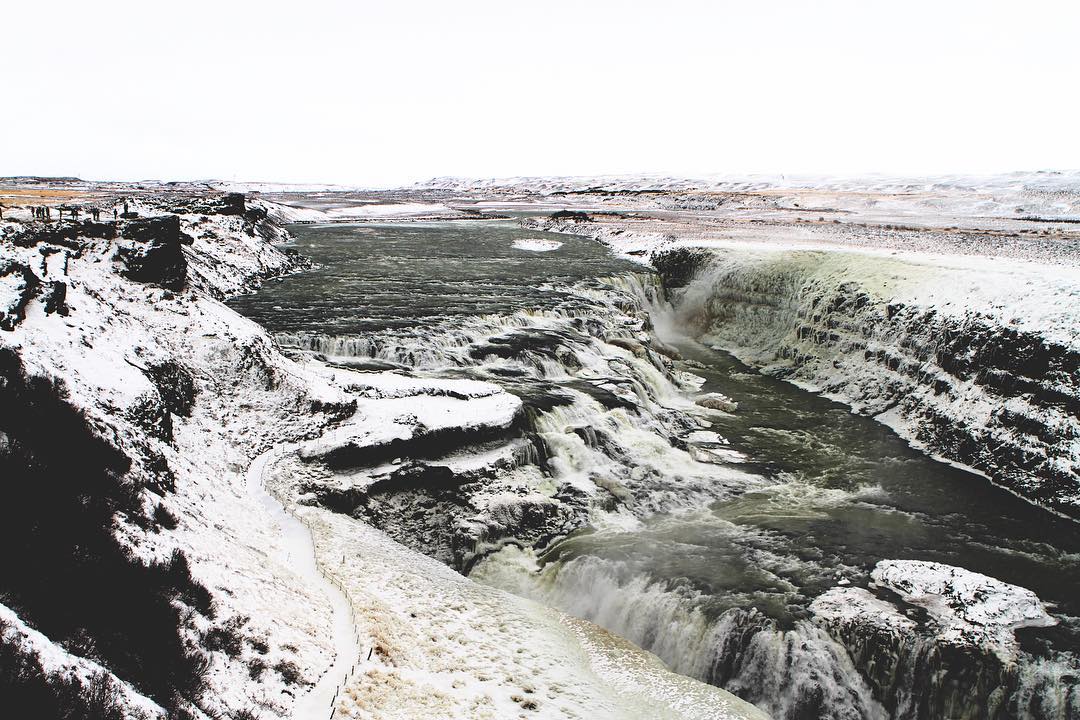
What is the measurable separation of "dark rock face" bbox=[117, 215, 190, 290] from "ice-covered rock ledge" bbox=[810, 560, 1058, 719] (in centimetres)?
→ 1905

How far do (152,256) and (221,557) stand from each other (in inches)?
551

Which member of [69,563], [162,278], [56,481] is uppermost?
[162,278]

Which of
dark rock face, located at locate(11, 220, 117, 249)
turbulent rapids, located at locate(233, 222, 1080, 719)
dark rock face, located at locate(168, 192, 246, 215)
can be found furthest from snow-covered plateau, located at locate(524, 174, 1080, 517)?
dark rock face, located at locate(168, 192, 246, 215)

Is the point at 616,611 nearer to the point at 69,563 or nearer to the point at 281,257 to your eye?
the point at 69,563

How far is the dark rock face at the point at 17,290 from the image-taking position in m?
11.0

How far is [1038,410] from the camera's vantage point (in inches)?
775

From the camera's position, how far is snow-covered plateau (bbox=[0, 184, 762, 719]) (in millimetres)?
7336

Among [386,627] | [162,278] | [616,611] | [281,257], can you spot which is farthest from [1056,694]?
[281,257]

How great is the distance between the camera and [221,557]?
10367 mm

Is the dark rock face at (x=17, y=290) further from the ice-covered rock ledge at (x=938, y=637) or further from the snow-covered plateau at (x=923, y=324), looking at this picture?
the snow-covered plateau at (x=923, y=324)

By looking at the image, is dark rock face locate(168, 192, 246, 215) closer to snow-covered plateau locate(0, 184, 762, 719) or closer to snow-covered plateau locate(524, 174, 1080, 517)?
snow-covered plateau locate(524, 174, 1080, 517)

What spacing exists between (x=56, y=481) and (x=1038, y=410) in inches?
885

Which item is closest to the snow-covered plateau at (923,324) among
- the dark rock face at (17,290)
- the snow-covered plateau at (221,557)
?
the snow-covered plateau at (221,557)

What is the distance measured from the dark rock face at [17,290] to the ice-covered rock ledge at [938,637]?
1376cm
